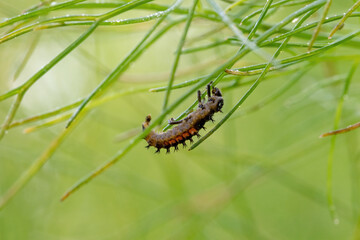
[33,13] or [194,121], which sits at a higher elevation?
[33,13]

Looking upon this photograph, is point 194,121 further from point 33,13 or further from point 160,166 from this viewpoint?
point 160,166

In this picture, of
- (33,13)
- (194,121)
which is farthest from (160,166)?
(33,13)

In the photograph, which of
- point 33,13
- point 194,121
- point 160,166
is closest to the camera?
point 33,13

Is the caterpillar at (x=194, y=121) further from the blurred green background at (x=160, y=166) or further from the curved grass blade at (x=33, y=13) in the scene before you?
the blurred green background at (x=160, y=166)

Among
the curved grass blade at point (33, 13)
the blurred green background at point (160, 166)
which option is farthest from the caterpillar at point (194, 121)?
the blurred green background at point (160, 166)

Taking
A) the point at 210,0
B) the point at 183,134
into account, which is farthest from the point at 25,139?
the point at 210,0

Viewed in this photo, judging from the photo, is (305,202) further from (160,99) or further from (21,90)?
(21,90)

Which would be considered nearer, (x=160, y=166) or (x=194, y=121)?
(x=194, y=121)

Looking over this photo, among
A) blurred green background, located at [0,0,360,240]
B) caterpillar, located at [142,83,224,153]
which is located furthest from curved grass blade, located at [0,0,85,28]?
blurred green background, located at [0,0,360,240]
